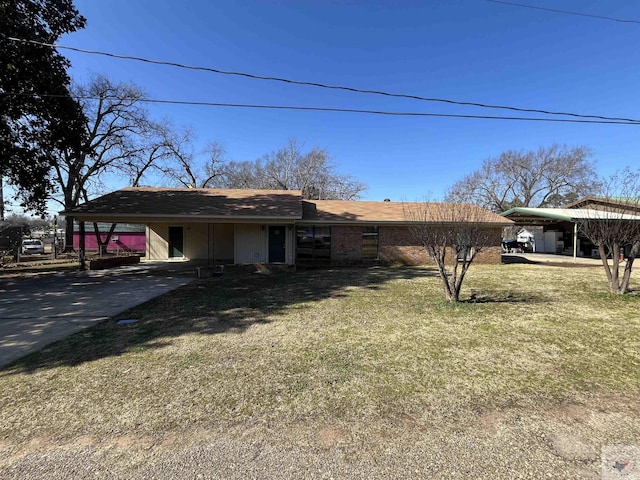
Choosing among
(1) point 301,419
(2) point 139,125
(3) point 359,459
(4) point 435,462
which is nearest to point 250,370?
(1) point 301,419

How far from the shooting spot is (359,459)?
2375mm

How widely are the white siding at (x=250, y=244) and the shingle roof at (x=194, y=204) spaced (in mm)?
952

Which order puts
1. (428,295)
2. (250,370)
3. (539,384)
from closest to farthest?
(539,384) < (250,370) < (428,295)

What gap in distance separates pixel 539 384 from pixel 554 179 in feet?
149

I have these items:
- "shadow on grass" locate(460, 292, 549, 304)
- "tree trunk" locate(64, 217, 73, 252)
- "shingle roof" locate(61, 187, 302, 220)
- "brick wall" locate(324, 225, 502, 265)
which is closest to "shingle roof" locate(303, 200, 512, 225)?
"brick wall" locate(324, 225, 502, 265)

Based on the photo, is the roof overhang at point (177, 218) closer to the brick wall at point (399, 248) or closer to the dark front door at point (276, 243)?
the dark front door at point (276, 243)

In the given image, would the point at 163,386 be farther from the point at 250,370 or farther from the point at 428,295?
the point at 428,295

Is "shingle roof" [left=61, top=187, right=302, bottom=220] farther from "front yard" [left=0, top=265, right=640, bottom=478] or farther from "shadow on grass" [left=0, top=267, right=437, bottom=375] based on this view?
"front yard" [left=0, top=265, right=640, bottom=478]

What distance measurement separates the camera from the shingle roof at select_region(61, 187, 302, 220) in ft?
43.8

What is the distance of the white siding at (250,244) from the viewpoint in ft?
48.2

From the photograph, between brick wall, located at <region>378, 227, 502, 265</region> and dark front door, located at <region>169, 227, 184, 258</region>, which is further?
dark front door, located at <region>169, 227, 184, 258</region>

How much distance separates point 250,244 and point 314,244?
3057 millimetres

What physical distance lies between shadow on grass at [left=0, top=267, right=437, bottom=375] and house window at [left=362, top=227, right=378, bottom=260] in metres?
3.92

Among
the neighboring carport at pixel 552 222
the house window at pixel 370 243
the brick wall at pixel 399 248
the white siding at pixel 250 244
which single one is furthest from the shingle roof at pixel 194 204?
Answer: the neighboring carport at pixel 552 222
